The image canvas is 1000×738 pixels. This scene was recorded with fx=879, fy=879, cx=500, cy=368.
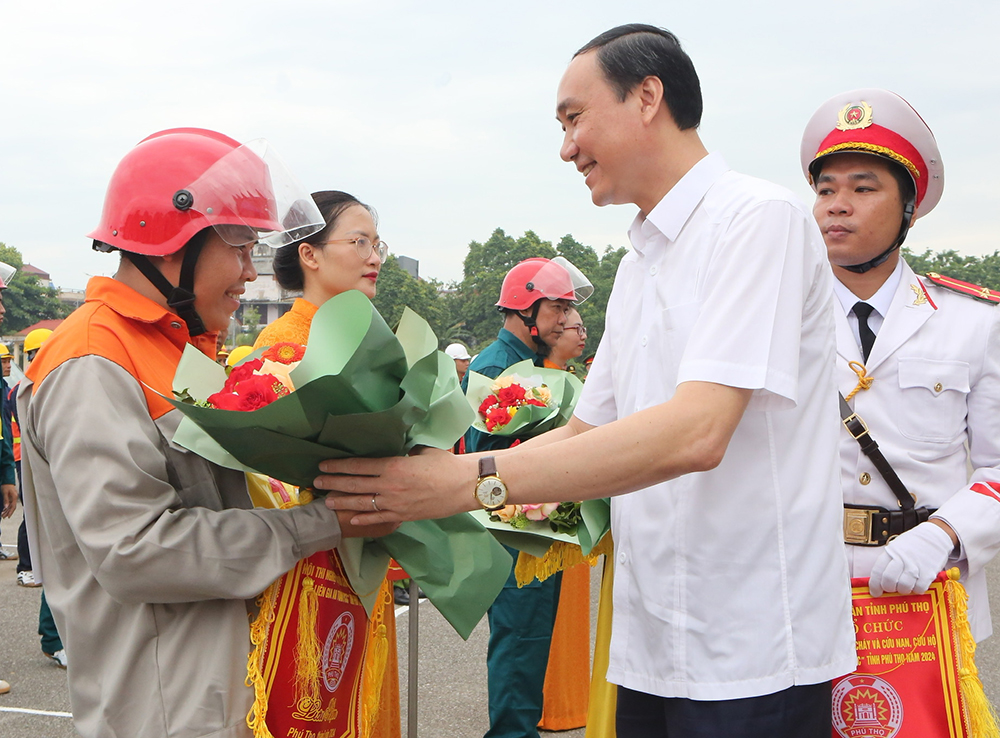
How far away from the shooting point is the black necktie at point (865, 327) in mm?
2646

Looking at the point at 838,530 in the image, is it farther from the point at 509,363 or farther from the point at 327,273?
the point at 509,363

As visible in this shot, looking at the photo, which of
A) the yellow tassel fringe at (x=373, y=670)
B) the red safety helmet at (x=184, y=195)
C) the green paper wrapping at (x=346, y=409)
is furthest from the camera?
the yellow tassel fringe at (x=373, y=670)

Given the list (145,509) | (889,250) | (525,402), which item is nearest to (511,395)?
(525,402)

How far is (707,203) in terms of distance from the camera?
6.40 ft

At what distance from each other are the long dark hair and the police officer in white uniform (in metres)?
1.95

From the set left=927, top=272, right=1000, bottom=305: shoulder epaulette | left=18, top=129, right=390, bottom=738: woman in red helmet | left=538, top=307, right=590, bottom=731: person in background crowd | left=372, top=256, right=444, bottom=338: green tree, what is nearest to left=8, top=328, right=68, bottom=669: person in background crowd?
left=18, top=129, right=390, bottom=738: woman in red helmet

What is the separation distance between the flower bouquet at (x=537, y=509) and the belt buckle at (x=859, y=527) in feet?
3.03

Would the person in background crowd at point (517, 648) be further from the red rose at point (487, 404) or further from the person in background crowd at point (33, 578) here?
the person in background crowd at point (33, 578)

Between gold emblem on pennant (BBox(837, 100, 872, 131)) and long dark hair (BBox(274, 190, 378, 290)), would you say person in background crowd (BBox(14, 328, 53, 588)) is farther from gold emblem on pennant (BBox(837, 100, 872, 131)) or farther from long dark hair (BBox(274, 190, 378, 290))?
gold emblem on pennant (BBox(837, 100, 872, 131))

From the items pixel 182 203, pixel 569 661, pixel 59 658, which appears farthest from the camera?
pixel 59 658

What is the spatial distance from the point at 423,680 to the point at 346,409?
4.22 metres

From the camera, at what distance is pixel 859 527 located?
2471 millimetres

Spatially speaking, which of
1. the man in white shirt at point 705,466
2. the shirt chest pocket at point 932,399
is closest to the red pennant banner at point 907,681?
the man in white shirt at point 705,466

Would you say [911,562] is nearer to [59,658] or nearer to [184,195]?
[184,195]
